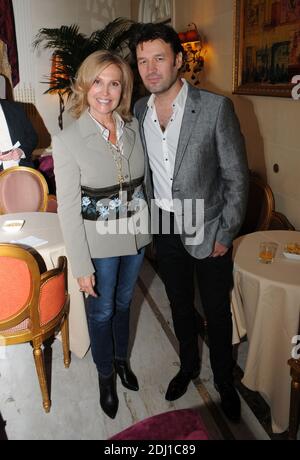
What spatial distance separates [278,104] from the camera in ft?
Result: 8.71

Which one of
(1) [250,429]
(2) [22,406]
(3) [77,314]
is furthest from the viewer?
(3) [77,314]

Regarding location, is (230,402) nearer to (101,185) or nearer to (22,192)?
(101,185)

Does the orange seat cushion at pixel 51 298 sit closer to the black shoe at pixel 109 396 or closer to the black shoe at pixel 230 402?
the black shoe at pixel 109 396

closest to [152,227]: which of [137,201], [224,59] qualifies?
[137,201]

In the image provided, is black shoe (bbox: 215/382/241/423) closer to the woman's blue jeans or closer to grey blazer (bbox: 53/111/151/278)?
the woman's blue jeans

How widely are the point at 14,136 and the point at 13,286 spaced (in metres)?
2.09

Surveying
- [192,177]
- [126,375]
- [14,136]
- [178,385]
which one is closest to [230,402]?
[178,385]

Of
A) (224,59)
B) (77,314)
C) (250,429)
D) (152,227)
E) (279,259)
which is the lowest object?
(250,429)

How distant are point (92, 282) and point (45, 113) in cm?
517

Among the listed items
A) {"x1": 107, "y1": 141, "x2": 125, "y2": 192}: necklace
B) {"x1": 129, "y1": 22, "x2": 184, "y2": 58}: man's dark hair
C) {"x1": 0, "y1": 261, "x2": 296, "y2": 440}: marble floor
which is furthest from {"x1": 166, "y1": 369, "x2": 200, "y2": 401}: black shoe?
{"x1": 129, "y1": 22, "x2": 184, "y2": 58}: man's dark hair

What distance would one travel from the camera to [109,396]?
186 cm

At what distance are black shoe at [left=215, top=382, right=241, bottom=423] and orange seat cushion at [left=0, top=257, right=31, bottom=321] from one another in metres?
0.98

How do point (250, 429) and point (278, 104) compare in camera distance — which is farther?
point (278, 104)

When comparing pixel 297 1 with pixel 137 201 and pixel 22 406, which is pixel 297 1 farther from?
pixel 22 406
